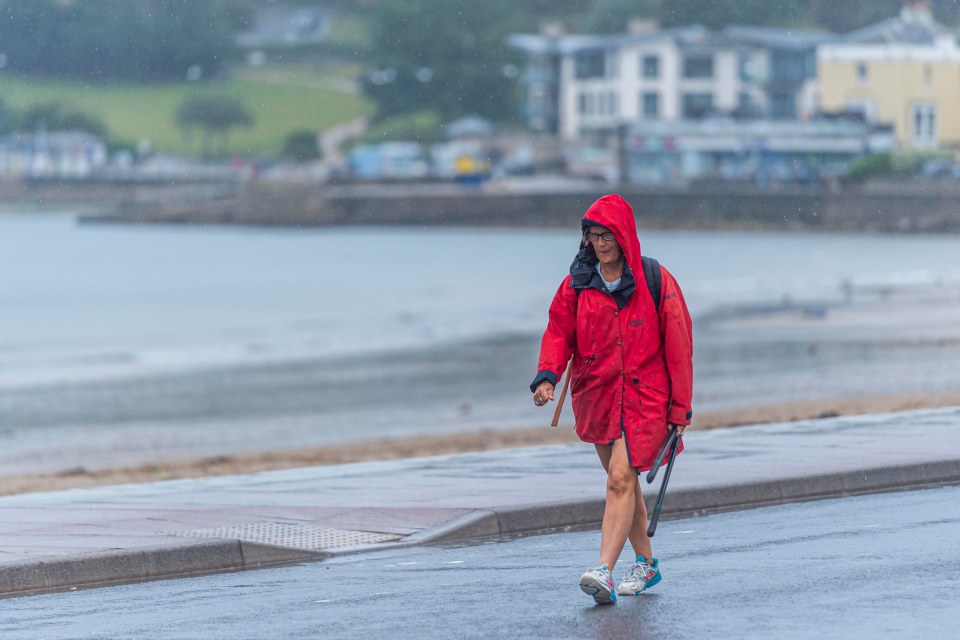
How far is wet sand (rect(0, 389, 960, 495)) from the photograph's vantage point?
1558cm

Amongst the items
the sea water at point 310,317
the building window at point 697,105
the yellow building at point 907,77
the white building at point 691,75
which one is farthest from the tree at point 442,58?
the yellow building at point 907,77

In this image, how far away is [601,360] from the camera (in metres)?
7.13

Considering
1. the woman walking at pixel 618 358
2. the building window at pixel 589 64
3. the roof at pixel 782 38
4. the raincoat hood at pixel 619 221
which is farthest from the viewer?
the building window at pixel 589 64

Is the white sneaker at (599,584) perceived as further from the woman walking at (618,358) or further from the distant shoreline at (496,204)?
the distant shoreline at (496,204)

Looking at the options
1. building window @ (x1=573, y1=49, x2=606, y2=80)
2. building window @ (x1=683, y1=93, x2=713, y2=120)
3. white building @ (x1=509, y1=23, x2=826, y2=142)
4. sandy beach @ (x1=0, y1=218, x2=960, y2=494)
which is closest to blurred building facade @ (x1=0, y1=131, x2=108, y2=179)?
building window @ (x1=573, y1=49, x2=606, y2=80)

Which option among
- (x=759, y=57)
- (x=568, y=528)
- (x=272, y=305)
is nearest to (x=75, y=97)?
(x=759, y=57)

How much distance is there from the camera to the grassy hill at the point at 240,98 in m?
141

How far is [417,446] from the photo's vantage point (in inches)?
716

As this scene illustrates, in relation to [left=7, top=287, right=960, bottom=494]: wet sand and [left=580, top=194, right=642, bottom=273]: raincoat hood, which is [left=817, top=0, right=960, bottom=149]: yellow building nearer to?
[left=7, top=287, right=960, bottom=494]: wet sand

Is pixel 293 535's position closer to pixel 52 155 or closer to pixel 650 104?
pixel 650 104

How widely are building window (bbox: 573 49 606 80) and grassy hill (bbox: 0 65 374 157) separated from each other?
704 inches

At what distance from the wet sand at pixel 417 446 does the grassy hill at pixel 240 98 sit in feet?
393

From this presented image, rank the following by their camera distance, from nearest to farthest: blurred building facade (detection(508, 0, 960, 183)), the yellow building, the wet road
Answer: the wet road < the yellow building < blurred building facade (detection(508, 0, 960, 183))

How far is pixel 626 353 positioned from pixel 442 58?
133 metres
